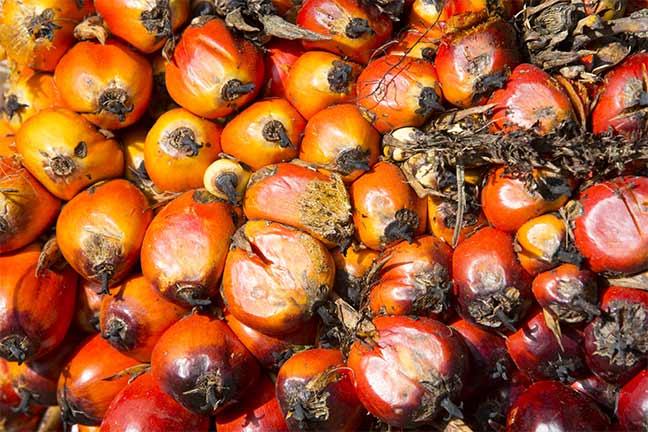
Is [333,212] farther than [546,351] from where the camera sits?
Yes

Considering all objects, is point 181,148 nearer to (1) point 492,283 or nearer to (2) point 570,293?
(1) point 492,283

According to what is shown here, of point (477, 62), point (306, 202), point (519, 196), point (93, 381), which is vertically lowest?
point (93, 381)

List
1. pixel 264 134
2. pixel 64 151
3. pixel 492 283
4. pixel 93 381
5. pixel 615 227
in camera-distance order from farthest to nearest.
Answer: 1. pixel 93 381
2. pixel 64 151
3. pixel 264 134
4. pixel 492 283
5. pixel 615 227

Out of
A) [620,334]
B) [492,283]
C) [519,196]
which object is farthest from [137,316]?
[620,334]

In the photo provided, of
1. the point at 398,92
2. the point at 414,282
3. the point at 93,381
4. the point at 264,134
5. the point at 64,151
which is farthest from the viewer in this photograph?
the point at 93,381

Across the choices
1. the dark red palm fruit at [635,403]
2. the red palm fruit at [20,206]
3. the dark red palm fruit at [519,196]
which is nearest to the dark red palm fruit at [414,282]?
the dark red palm fruit at [519,196]

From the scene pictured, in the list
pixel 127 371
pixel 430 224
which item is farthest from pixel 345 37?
pixel 127 371

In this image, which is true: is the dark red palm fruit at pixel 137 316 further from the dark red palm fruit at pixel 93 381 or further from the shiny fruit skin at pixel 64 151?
the shiny fruit skin at pixel 64 151


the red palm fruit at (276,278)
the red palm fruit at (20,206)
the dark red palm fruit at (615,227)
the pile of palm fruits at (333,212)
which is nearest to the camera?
the dark red palm fruit at (615,227)
